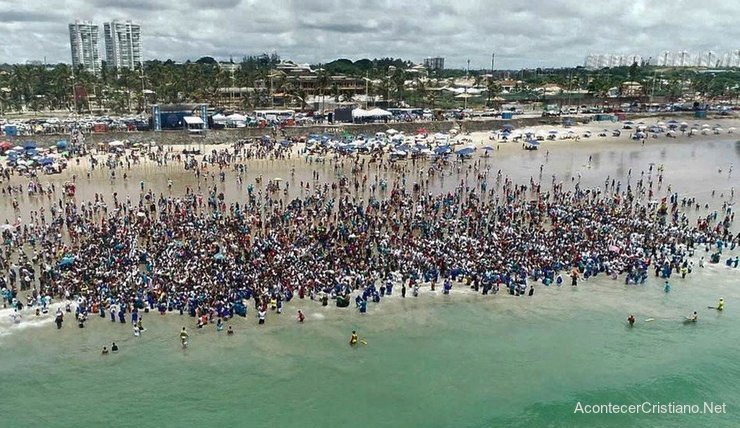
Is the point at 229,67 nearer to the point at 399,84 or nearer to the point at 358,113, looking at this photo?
the point at 399,84

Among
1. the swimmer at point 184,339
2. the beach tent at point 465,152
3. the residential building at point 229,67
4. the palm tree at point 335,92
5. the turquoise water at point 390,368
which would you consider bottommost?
the turquoise water at point 390,368

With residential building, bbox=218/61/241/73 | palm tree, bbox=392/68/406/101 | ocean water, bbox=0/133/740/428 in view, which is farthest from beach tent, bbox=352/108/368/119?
ocean water, bbox=0/133/740/428

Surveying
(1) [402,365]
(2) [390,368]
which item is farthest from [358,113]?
(2) [390,368]

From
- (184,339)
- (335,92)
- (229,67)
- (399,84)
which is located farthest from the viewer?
(229,67)

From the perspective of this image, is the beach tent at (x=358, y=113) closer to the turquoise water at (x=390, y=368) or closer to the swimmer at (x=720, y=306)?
the turquoise water at (x=390, y=368)

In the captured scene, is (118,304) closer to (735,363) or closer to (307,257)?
(307,257)

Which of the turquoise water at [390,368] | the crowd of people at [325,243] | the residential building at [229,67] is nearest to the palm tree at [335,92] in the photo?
the residential building at [229,67]

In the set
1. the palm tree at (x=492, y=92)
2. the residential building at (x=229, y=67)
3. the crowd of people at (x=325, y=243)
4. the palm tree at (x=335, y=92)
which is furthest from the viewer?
the palm tree at (x=492, y=92)
